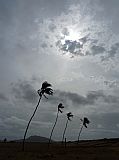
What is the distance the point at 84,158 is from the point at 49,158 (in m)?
6.49

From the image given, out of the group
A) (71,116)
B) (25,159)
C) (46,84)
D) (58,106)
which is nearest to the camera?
(25,159)

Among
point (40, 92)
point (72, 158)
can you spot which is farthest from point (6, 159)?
point (40, 92)

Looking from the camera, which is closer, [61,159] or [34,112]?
[61,159]

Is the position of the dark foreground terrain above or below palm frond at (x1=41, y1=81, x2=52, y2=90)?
below

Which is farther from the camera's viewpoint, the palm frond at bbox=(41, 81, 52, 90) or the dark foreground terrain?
the palm frond at bbox=(41, 81, 52, 90)

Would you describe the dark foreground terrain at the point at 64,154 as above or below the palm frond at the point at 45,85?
below

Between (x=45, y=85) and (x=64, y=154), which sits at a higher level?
→ (x=45, y=85)

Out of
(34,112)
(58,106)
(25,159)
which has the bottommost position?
(25,159)

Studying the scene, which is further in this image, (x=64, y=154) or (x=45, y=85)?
(x=45, y=85)

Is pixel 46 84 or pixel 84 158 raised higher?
pixel 46 84

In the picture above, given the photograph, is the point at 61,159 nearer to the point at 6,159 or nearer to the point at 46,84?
the point at 6,159

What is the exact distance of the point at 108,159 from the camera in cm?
5788

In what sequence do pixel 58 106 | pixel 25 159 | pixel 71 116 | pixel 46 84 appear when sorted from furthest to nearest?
pixel 71 116, pixel 58 106, pixel 46 84, pixel 25 159

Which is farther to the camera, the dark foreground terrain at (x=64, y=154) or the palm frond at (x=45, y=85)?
the palm frond at (x=45, y=85)
